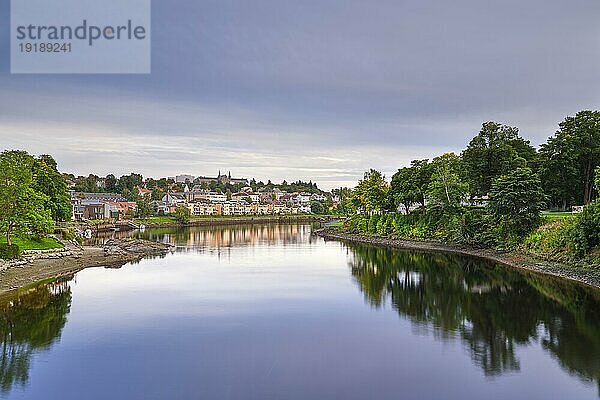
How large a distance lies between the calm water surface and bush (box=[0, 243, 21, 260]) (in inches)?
173

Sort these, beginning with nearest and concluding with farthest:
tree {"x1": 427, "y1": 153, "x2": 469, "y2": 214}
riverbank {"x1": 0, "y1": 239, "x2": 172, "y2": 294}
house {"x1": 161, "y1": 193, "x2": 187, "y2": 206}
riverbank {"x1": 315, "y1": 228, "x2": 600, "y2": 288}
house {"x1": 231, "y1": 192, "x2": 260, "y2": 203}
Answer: riverbank {"x1": 315, "y1": 228, "x2": 600, "y2": 288}
riverbank {"x1": 0, "y1": 239, "x2": 172, "y2": 294}
tree {"x1": 427, "y1": 153, "x2": 469, "y2": 214}
house {"x1": 161, "y1": 193, "x2": 187, "y2": 206}
house {"x1": 231, "y1": 192, "x2": 260, "y2": 203}

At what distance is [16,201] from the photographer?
28750 millimetres

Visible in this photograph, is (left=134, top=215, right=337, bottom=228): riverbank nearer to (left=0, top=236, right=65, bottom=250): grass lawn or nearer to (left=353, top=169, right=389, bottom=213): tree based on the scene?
(left=353, top=169, right=389, bottom=213): tree

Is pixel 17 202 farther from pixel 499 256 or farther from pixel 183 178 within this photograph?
pixel 183 178

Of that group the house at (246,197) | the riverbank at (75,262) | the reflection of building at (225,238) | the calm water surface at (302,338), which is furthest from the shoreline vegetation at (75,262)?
the house at (246,197)

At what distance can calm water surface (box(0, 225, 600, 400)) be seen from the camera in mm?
11664

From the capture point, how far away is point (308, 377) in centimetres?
1220

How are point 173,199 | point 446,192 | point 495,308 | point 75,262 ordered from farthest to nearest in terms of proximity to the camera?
1. point 173,199
2. point 446,192
3. point 75,262
4. point 495,308

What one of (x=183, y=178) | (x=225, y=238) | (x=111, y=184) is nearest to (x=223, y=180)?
(x=183, y=178)

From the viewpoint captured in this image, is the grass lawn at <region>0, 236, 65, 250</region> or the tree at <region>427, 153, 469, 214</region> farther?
the tree at <region>427, 153, 469, 214</region>

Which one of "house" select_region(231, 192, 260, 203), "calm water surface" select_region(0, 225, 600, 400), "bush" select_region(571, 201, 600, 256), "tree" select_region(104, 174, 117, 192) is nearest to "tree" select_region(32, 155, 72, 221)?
"calm water surface" select_region(0, 225, 600, 400)

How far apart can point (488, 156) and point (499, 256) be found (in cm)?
1232

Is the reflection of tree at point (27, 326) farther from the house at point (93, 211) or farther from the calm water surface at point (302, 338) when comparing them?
the house at point (93, 211)

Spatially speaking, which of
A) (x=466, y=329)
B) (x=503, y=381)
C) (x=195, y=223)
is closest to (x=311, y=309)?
(x=466, y=329)
